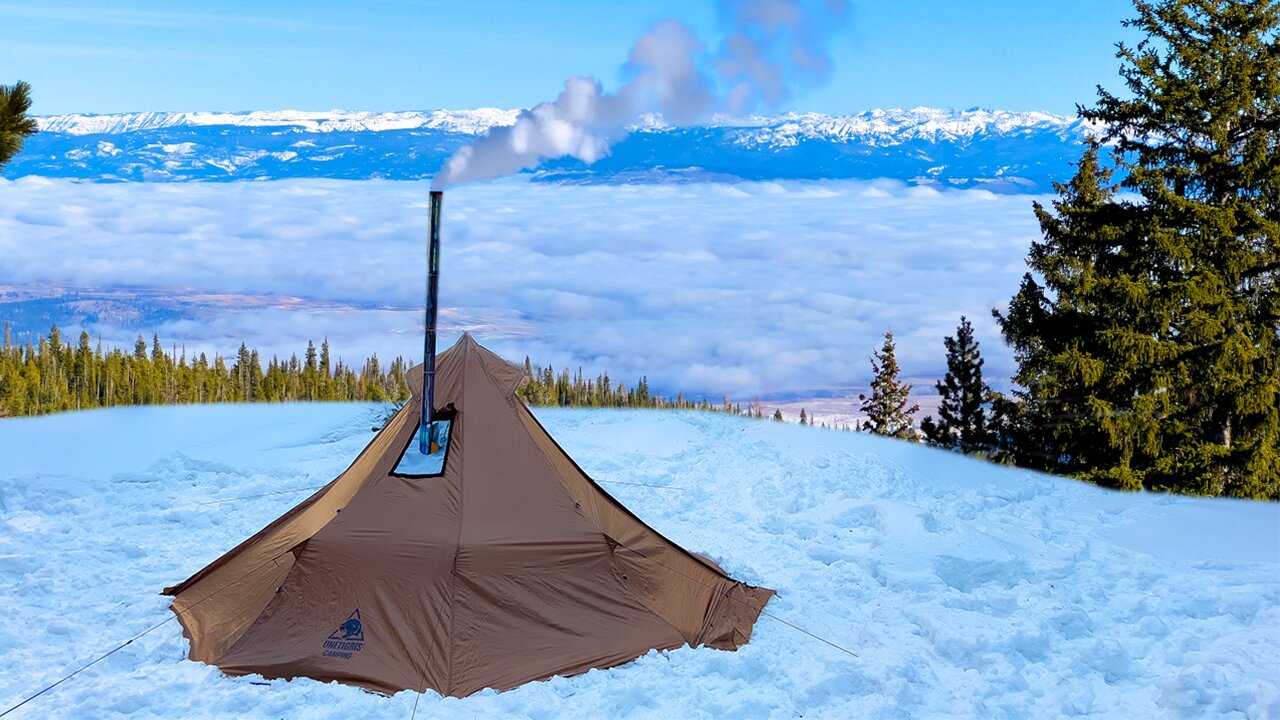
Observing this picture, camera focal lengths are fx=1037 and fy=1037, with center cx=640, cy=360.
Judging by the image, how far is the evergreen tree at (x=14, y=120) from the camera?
13.2 m

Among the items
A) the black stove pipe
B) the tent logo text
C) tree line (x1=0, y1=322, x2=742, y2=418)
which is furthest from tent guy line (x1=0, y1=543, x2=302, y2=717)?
tree line (x1=0, y1=322, x2=742, y2=418)

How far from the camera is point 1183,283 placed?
69.6 feet

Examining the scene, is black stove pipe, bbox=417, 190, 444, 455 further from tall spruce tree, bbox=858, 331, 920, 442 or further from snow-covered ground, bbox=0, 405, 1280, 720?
tall spruce tree, bbox=858, 331, 920, 442

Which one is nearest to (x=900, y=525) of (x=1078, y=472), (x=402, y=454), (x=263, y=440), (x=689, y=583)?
(x=689, y=583)

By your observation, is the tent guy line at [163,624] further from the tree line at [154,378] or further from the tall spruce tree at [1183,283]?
the tree line at [154,378]

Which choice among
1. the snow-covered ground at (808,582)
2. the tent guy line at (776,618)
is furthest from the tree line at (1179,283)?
the tent guy line at (776,618)

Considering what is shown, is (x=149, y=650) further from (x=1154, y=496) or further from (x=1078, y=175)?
(x=1078, y=175)

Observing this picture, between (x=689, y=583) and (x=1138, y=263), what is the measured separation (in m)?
17.0

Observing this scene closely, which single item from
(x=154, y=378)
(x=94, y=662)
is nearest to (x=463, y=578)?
(x=94, y=662)

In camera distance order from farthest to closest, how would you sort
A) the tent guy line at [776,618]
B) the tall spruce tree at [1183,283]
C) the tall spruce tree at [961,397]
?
1. the tall spruce tree at [961,397]
2. the tall spruce tree at [1183,283]
3. the tent guy line at [776,618]

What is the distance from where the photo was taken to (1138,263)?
22438 mm

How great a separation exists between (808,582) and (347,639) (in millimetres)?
4877

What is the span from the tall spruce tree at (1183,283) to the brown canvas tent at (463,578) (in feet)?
50.9

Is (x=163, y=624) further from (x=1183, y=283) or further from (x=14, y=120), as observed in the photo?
(x=1183, y=283)
